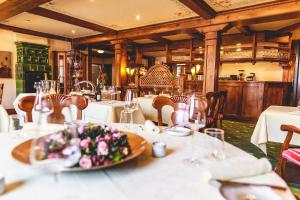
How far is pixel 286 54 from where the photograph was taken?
253 inches

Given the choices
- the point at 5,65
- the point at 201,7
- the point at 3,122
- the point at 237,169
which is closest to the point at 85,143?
the point at 237,169

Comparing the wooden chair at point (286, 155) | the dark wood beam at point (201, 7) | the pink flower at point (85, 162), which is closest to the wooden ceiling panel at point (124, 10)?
the dark wood beam at point (201, 7)

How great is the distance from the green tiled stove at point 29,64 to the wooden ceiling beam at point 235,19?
124 inches

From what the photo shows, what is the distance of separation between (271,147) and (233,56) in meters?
4.17

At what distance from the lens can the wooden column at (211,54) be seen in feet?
15.4

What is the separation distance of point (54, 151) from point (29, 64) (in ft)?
24.8

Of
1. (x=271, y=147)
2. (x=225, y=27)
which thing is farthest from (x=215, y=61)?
(x=271, y=147)

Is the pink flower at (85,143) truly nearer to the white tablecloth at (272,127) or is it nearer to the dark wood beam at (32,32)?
the white tablecloth at (272,127)

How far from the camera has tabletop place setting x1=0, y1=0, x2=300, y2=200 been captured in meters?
0.70

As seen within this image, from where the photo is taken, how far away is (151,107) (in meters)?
3.87

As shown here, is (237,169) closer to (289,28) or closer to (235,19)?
(235,19)

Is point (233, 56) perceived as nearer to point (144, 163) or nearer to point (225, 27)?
point (225, 27)

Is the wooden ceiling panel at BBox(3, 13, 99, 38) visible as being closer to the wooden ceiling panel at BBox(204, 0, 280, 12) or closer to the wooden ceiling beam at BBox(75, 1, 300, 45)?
the wooden ceiling beam at BBox(75, 1, 300, 45)

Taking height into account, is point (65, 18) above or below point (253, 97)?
above
